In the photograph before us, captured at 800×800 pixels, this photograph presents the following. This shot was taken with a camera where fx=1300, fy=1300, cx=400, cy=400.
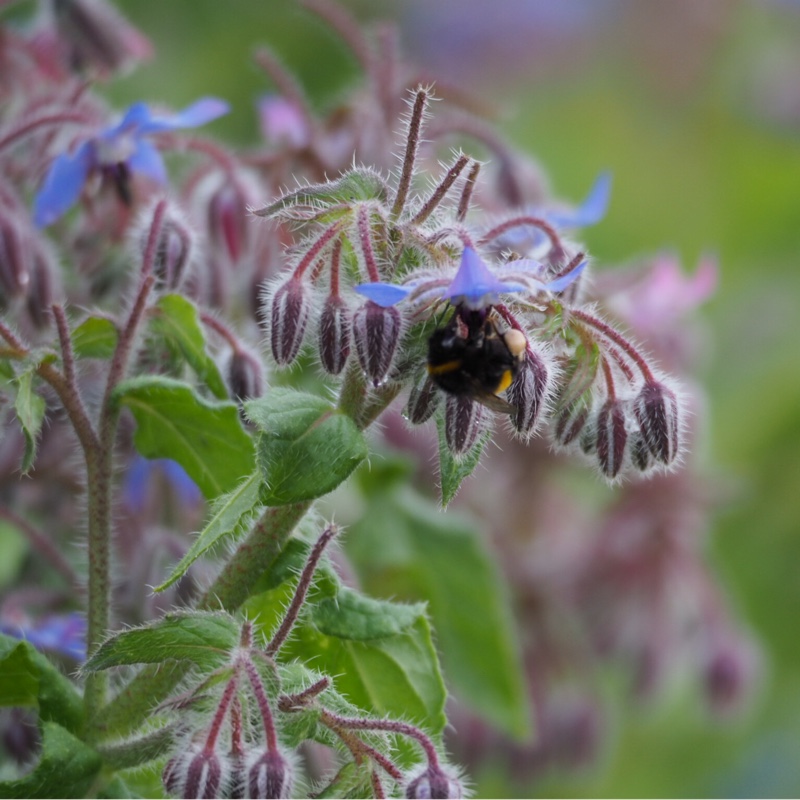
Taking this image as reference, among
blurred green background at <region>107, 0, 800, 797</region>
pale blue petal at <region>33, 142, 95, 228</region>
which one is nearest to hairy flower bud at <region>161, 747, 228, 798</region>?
pale blue petal at <region>33, 142, 95, 228</region>

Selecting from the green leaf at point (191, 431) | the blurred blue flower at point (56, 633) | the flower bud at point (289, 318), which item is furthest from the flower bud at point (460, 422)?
the blurred blue flower at point (56, 633)

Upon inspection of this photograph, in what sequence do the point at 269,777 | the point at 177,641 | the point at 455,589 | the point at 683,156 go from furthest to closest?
the point at 683,156 < the point at 455,589 < the point at 177,641 < the point at 269,777

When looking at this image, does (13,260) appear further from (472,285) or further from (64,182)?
(472,285)

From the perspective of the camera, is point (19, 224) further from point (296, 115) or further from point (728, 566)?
point (728, 566)

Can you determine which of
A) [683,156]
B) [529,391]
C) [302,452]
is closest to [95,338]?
[302,452]

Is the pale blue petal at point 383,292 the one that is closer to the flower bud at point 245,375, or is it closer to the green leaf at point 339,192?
the green leaf at point 339,192

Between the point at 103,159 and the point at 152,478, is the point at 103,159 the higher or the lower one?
the higher one

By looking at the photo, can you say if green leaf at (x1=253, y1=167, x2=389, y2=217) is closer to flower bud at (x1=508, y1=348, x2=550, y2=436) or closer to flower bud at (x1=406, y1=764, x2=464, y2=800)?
flower bud at (x1=508, y1=348, x2=550, y2=436)
